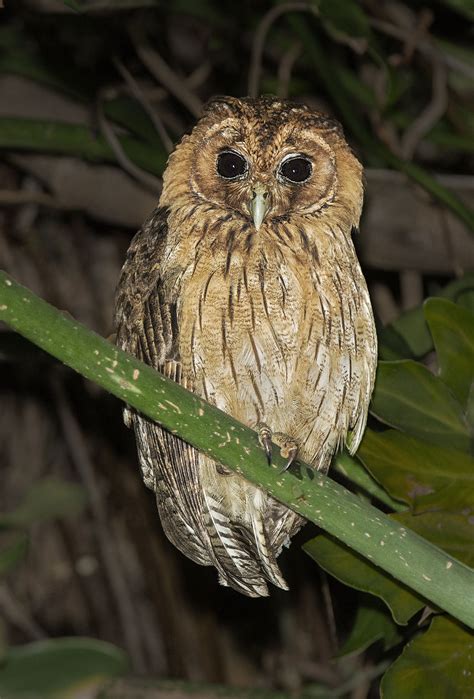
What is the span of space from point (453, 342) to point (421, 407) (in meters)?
0.11

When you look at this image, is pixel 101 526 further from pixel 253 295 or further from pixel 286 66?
pixel 253 295

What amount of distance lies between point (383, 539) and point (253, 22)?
209 centimetres

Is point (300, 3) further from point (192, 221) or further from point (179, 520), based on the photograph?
point (179, 520)

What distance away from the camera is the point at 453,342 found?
147cm

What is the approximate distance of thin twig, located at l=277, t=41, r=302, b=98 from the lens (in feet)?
8.37

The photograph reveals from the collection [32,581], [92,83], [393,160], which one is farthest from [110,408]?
[393,160]

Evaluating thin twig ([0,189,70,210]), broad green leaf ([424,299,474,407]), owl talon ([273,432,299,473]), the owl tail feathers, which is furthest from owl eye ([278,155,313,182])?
thin twig ([0,189,70,210])

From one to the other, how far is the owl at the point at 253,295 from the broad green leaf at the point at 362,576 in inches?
6.3

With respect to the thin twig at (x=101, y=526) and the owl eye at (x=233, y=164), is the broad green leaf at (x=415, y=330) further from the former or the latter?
the thin twig at (x=101, y=526)

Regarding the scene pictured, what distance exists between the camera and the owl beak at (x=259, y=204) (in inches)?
55.6

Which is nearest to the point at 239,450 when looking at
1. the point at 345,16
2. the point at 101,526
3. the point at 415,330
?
the point at 415,330

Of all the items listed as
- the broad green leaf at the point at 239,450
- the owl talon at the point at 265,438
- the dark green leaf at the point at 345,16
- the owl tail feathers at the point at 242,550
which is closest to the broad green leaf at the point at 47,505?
the broad green leaf at the point at 239,450

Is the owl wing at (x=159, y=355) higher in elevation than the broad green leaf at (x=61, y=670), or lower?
higher

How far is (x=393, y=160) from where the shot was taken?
2309 millimetres
